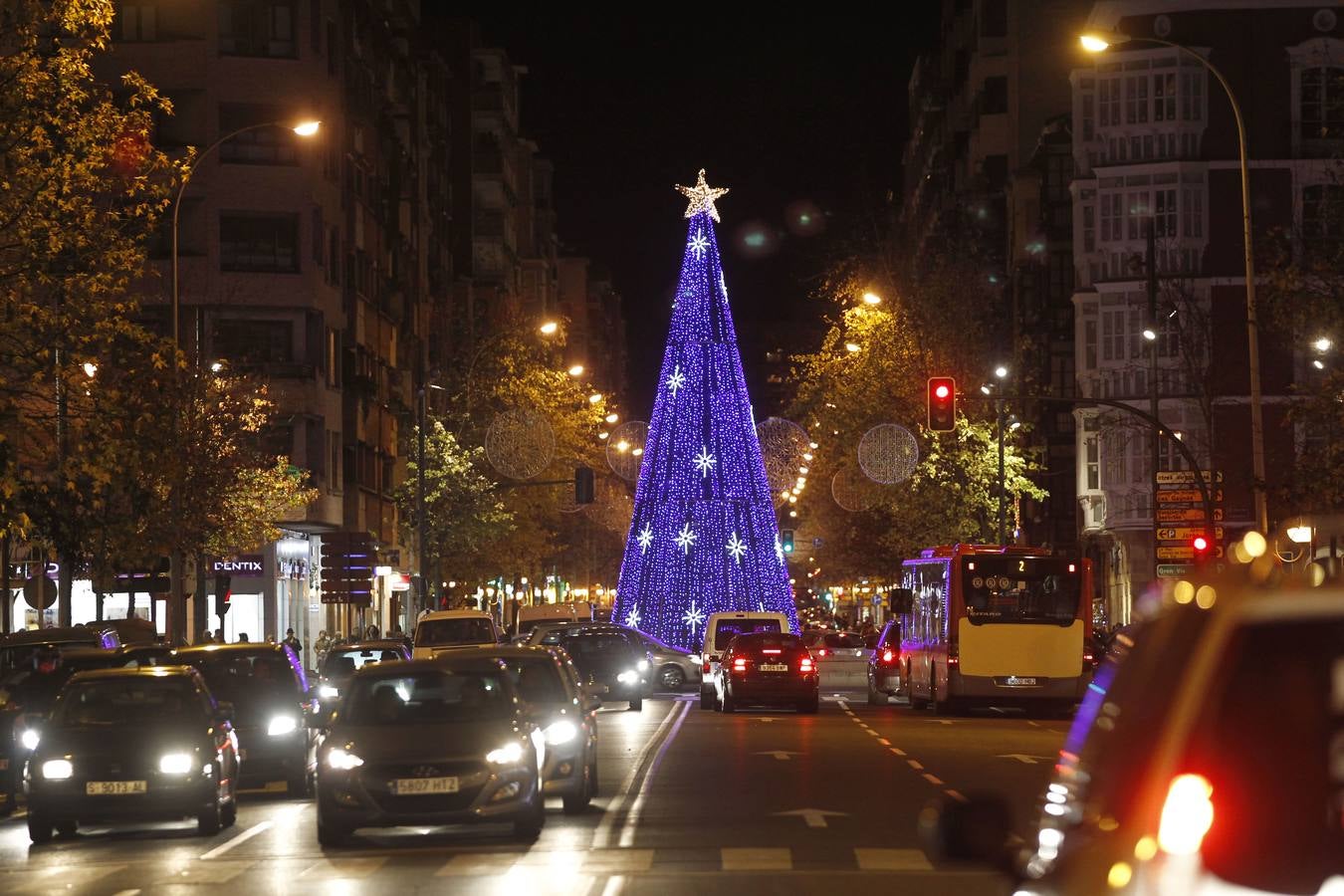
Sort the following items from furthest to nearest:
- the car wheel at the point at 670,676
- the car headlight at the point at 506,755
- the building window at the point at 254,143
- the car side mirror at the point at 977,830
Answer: the building window at the point at 254,143, the car wheel at the point at 670,676, the car headlight at the point at 506,755, the car side mirror at the point at 977,830

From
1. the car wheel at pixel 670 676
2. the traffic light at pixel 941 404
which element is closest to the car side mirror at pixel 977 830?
the traffic light at pixel 941 404

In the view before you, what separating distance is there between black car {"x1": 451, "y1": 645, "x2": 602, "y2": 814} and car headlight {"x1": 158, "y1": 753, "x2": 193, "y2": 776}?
9.01 ft

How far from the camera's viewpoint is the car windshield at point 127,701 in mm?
23906

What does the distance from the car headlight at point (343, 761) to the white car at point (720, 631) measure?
106 feet

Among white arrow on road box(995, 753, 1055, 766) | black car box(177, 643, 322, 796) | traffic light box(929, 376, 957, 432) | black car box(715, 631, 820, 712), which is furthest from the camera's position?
black car box(715, 631, 820, 712)

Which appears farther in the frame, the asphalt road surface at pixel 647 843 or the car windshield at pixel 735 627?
the car windshield at pixel 735 627

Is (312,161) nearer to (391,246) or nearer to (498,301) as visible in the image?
(391,246)

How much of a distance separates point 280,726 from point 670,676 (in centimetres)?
3864

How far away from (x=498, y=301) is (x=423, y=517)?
44.6m

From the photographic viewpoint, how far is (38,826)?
906 inches

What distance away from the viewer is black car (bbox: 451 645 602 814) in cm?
2419

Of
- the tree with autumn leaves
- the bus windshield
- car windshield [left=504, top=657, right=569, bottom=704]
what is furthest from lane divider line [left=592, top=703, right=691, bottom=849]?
the bus windshield

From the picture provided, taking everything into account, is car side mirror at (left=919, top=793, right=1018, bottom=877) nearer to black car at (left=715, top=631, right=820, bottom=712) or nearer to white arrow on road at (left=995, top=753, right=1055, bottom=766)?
white arrow on road at (left=995, top=753, right=1055, bottom=766)

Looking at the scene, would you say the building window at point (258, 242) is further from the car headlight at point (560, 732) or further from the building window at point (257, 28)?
the car headlight at point (560, 732)
